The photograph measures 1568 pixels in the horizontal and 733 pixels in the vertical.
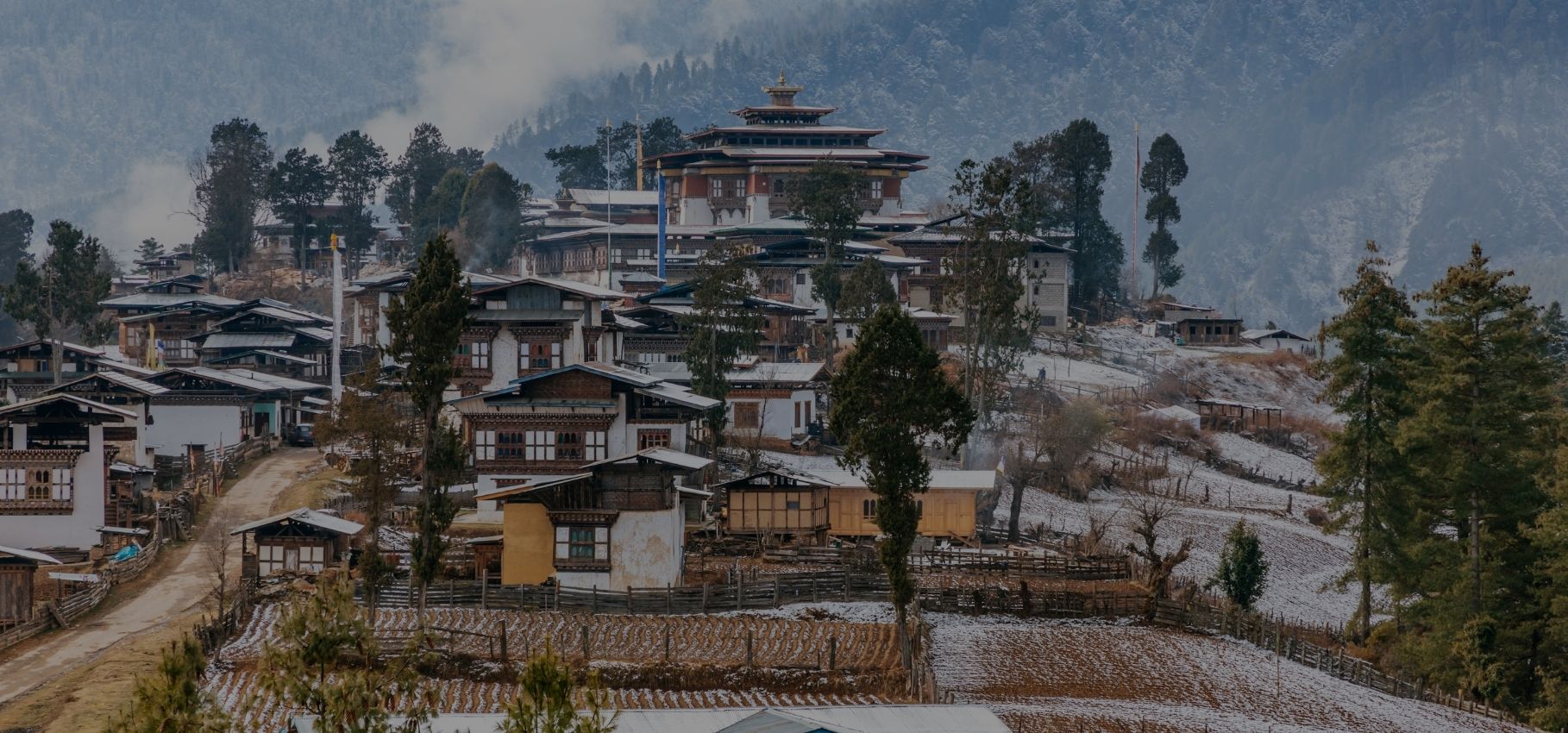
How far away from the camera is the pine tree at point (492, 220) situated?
131000 millimetres

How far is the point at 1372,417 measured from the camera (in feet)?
195

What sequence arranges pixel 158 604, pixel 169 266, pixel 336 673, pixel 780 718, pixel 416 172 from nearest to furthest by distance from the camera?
1. pixel 336 673
2. pixel 780 718
3. pixel 158 604
4. pixel 169 266
5. pixel 416 172

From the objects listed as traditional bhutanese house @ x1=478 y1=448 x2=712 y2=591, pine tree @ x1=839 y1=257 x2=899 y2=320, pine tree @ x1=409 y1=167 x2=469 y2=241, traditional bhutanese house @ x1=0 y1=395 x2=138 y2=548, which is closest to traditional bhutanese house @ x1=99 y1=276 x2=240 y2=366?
traditional bhutanese house @ x1=0 y1=395 x2=138 y2=548

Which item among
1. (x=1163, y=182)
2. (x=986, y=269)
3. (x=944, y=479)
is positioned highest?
(x=1163, y=182)

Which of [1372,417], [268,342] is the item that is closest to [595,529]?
[1372,417]

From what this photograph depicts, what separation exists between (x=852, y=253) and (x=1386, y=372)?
50170 mm

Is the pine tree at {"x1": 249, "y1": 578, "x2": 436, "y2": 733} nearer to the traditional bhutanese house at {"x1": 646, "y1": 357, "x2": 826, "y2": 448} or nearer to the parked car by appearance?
the traditional bhutanese house at {"x1": 646, "y1": 357, "x2": 826, "y2": 448}

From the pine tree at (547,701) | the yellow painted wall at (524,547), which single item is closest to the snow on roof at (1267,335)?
the yellow painted wall at (524,547)

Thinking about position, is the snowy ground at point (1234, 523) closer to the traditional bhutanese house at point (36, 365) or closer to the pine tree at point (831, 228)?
the pine tree at point (831, 228)

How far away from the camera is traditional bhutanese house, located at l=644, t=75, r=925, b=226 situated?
425ft

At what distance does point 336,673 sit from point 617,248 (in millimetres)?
94860

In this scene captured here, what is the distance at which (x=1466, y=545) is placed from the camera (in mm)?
55938

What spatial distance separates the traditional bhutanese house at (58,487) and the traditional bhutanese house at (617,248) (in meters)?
54.6

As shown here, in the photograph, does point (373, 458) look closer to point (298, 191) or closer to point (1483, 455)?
point (1483, 455)
